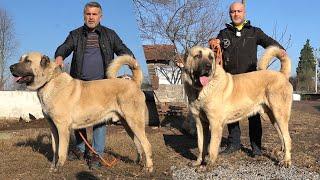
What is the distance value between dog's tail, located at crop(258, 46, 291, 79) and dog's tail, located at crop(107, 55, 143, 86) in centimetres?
202

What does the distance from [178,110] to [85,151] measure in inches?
242

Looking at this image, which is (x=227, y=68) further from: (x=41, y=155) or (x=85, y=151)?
(x=41, y=155)

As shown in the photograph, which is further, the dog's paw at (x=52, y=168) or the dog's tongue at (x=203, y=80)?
the dog's tongue at (x=203, y=80)

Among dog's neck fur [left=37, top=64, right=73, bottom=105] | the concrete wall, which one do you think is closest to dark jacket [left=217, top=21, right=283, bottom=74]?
dog's neck fur [left=37, top=64, right=73, bottom=105]

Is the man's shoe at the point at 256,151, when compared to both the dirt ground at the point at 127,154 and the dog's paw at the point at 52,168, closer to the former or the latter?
the dirt ground at the point at 127,154

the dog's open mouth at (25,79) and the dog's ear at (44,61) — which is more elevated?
the dog's ear at (44,61)

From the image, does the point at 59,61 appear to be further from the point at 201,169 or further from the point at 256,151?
the point at 256,151

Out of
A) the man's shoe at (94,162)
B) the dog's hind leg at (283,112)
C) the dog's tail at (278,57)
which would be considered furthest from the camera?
the dog's tail at (278,57)

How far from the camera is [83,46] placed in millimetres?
6500

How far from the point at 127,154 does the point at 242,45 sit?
257 cm

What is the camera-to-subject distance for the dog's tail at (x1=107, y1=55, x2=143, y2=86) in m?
6.37

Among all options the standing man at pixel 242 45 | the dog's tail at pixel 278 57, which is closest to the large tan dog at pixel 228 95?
the dog's tail at pixel 278 57

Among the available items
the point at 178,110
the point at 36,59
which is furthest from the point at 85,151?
the point at 178,110

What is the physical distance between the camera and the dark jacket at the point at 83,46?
6496 millimetres
